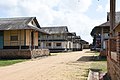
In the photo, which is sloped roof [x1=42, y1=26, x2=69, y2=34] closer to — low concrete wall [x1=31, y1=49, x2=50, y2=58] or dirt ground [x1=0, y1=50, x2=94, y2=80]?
low concrete wall [x1=31, y1=49, x2=50, y2=58]

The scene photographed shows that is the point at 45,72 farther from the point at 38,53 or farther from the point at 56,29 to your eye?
the point at 56,29

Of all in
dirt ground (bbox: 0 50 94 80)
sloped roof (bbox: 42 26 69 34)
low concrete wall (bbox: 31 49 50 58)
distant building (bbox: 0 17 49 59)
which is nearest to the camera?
dirt ground (bbox: 0 50 94 80)

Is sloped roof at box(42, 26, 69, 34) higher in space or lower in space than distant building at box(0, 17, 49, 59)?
higher

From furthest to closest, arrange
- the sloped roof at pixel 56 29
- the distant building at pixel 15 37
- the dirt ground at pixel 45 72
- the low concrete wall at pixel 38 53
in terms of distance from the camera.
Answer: the sloped roof at pixel 56 29 → the low concrete wall at pixel 38 53 → the distant building at pixel 15 37 → the dirt ground at pixel 45 72

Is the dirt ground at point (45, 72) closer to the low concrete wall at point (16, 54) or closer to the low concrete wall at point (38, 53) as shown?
the low concrete wall at point (16, 54)

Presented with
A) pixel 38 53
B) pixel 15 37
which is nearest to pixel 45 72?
pixel 38 53

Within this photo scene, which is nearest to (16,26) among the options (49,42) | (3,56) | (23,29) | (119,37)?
(23,29)

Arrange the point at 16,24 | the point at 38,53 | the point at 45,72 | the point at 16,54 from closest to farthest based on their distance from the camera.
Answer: the point at 45,72, the point at 16,54, the point at 16,24, the point at 38,53

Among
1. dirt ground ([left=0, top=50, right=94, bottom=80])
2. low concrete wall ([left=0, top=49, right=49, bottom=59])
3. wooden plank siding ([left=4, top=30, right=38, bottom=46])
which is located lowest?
dirt ground ([left=0, top=50, right=94, bottom=80])

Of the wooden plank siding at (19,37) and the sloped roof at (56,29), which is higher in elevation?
the sloped roof at (56,29)

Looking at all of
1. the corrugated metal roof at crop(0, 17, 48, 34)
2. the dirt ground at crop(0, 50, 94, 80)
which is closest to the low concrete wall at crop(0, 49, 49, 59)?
the corrugated metal roof at crop(0, 17, 48, 34)

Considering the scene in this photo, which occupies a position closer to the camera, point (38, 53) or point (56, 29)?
point (38, 53)

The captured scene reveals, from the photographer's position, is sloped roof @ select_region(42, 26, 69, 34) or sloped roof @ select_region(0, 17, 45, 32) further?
sloped roof @ select_region(42, 26, 69, 34)

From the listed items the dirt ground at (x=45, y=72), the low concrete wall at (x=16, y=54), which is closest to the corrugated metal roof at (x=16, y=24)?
the low concrete wall at (x=16, y=54)
